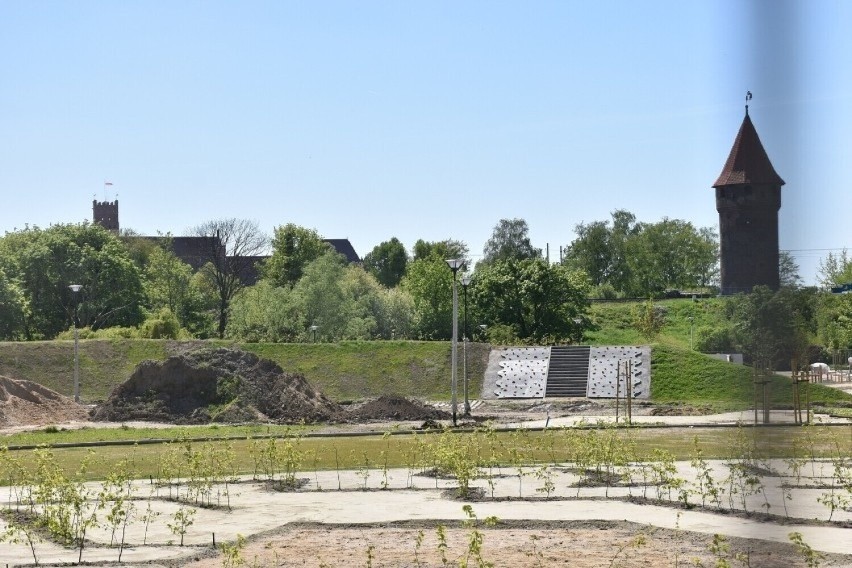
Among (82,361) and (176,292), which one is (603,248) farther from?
(82,361)

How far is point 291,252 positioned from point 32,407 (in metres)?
55.7

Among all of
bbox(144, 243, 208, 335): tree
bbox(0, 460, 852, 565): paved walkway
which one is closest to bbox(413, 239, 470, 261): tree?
bbox(144, 243, 208, 335): tree

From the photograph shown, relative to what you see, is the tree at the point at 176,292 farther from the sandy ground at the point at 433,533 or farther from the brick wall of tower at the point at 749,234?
the brick wall of tower at the point at 749,234

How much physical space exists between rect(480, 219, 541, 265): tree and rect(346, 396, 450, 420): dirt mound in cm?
7015

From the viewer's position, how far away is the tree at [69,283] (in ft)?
245

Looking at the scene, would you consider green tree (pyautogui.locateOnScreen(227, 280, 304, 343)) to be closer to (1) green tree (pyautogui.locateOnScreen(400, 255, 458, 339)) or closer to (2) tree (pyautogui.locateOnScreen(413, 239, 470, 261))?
(1) green tree (pyautogui.locateOnScreen(400, 255, 458, 339))

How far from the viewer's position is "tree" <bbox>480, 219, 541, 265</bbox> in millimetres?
113312

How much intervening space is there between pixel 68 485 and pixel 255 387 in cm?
2734

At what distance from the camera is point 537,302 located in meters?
65.0

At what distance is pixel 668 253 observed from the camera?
76.1 m

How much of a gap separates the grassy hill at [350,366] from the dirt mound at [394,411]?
20.4ft

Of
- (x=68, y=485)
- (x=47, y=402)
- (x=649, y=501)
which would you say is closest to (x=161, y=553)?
(x=68, y=485)

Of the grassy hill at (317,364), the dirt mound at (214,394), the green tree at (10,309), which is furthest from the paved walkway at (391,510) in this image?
the green tree at (10,309)

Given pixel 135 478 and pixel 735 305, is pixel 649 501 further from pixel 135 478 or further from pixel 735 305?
pixel 735 305
